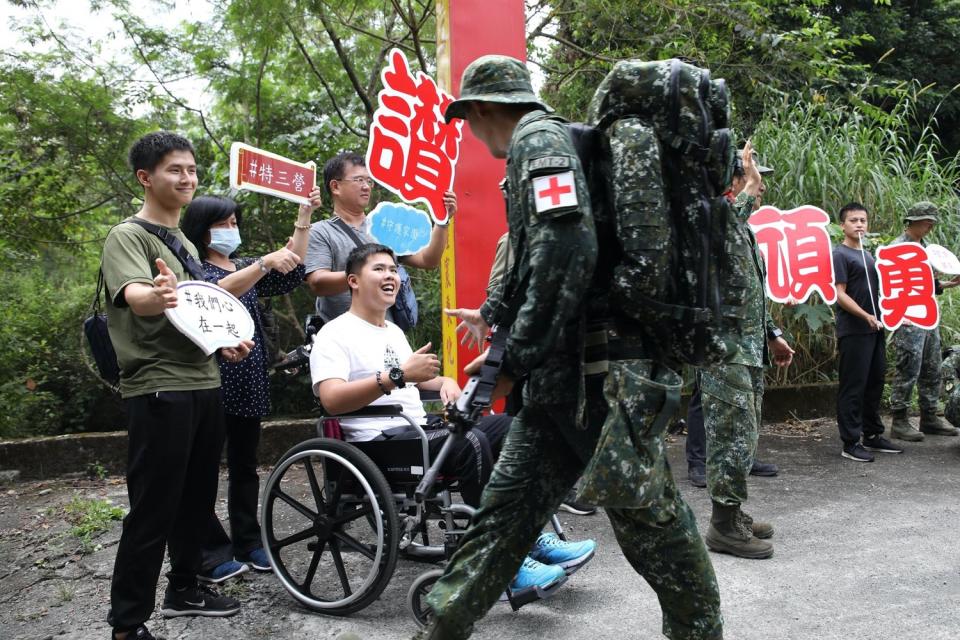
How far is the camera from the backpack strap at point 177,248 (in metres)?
2.84

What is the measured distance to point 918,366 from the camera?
5984 millimetres

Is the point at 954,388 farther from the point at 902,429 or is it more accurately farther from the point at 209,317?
the point at 209,317

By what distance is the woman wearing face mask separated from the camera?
337 centimetres

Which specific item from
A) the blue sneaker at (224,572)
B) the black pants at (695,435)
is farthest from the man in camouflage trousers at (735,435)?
the blue sneaker at (224,572)

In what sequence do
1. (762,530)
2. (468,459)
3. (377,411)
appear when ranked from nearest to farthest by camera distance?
(468,459), (377,411), (762,530)

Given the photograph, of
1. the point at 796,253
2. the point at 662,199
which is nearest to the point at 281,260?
the point at 662,199

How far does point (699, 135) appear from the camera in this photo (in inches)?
77.9

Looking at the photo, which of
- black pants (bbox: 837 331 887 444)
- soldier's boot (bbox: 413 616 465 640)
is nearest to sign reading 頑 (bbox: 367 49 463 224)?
soldier's boot (bbox: 413 616 465 640)

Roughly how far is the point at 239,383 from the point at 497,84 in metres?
1.90

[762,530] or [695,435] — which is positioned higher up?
[695,435]

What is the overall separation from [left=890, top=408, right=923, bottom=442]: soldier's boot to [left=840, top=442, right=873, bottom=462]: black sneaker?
803 mm

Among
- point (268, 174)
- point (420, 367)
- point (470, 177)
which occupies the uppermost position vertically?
point (470, 177)

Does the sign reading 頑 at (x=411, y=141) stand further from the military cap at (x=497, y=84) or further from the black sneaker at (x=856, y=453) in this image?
the black sneaker at (x=856, y=453)

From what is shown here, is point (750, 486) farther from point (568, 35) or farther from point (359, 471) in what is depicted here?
point (568, 35)
